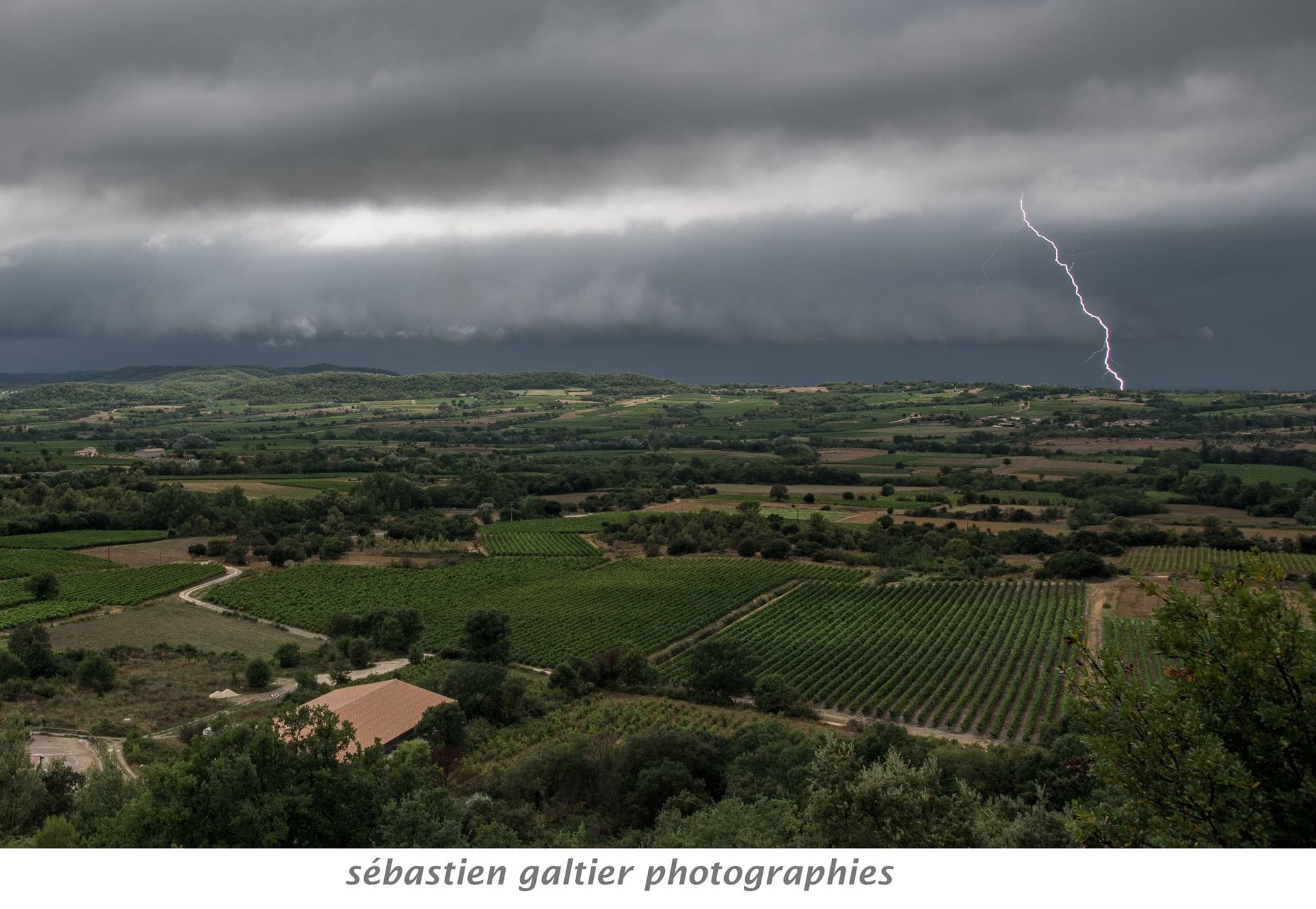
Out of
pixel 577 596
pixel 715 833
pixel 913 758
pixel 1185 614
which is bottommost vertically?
pixel 577 596

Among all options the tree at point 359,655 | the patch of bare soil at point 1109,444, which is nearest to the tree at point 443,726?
the tree at point 359,655

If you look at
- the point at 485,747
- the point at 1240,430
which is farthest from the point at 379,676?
the point at 1240,430

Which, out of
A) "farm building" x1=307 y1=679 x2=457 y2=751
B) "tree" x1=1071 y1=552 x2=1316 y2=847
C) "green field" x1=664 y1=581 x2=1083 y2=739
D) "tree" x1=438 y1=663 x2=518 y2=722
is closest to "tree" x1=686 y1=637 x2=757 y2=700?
"green field" x1=664 y1=581 x2=1083 y2=739

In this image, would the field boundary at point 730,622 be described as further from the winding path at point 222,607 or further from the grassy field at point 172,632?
the grassy field at point 172,632

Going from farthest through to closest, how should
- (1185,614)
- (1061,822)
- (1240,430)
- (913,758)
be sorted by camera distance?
(1240,430) < (913,758) < (1061,822) < (1185,614)

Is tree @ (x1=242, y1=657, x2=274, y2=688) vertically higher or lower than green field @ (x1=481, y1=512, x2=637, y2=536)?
higher

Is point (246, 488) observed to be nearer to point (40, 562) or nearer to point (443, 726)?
point (40, 562)

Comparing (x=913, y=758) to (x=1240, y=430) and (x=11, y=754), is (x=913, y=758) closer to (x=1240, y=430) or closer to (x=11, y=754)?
(x=11, y=754)

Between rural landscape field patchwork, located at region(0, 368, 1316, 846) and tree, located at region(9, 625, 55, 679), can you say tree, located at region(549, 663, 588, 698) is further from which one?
tree, located at region(9, 625, 55, 679)
